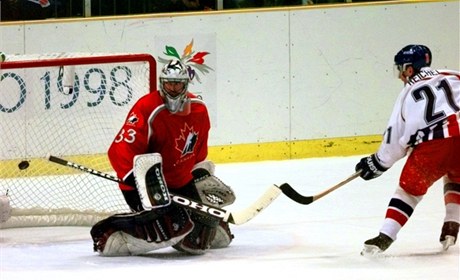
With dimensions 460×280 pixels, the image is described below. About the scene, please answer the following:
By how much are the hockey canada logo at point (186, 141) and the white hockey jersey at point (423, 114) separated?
2.58ft

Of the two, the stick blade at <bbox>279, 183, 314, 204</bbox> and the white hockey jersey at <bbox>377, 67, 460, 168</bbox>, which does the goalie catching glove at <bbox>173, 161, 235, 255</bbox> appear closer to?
the stick blade at <bbox>279, 183, 314, 204</bbox>

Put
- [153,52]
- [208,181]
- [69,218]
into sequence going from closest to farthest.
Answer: [208,181], [69,218], [153,52]

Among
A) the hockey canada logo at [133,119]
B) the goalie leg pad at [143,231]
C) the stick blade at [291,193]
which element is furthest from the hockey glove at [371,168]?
the hockey canada logo at [133,119]

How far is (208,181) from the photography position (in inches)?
199

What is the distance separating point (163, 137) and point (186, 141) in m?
0.12

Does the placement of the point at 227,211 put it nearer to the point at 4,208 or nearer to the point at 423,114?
the point at 423,114

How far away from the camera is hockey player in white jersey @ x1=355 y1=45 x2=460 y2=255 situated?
15.2ft

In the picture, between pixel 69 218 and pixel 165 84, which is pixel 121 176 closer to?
pixel 165 84

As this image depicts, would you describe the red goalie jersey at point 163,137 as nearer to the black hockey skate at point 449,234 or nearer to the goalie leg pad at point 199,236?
the goalie leg pad at point 199,236

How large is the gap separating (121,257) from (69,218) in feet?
2.96

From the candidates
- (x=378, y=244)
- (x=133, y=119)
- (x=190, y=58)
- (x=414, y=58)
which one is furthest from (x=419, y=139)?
(x=190, y=58)

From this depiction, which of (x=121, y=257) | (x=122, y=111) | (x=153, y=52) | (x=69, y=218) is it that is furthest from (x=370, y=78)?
(x=121, y=257)

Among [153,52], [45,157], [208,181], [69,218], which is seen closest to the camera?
[208,181]

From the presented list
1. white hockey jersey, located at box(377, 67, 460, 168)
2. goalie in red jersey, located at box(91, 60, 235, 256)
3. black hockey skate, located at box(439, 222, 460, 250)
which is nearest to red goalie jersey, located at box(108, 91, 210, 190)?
goalie in red jersey, located at box(91, 60, 235, 256)
